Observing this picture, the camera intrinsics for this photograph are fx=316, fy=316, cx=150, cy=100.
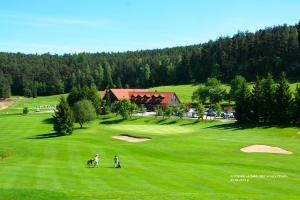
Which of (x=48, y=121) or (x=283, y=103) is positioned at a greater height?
(x=283, y=103)

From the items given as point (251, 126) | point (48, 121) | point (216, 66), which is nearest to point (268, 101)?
point (251, 126)

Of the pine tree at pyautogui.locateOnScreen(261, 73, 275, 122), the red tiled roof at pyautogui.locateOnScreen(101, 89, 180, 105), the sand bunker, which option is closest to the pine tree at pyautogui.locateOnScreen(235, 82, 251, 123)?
the pine tree at pyautogui.locateOnScreen(261, 73, 275, 122)

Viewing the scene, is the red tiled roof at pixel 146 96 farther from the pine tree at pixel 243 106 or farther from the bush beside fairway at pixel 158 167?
the bush beside fairway at pixel 158 167

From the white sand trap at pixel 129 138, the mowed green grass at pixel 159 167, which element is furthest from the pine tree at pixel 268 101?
the white sand trap at pixel 129 138

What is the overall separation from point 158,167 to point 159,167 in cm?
11

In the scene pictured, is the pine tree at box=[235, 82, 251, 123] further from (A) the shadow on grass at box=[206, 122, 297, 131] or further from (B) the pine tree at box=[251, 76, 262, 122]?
(A) the shadow on grass at box=[206, 122, 297, 131]

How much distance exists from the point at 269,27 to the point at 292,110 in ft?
420

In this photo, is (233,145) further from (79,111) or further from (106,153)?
(79,111)

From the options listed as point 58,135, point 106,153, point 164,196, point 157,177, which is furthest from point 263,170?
point 58,135

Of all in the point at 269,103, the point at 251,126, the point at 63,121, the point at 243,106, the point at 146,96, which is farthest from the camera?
the point at 146,96

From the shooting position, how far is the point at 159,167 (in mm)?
33344

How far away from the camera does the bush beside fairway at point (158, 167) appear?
23203 mm

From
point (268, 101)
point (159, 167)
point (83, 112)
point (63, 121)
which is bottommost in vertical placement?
point (159, 167)

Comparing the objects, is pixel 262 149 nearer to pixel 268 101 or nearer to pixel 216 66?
pixel 268 101
